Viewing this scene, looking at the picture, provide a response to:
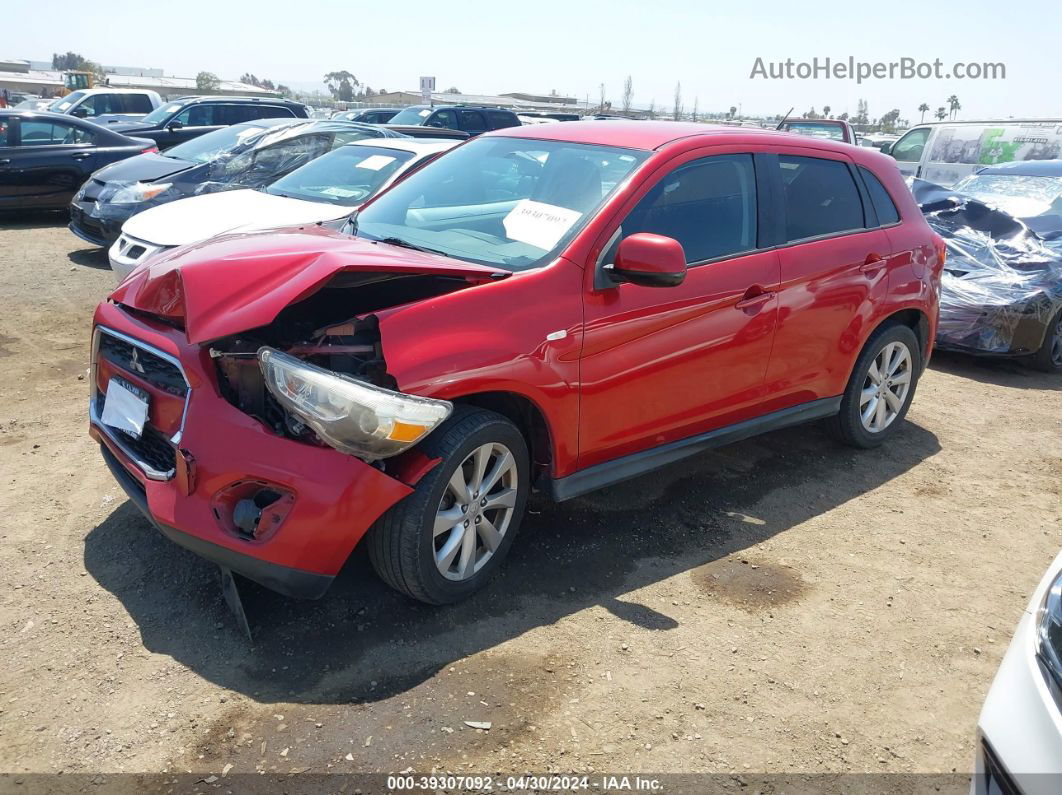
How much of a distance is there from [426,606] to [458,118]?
16.2 m

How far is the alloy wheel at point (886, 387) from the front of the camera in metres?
5.09

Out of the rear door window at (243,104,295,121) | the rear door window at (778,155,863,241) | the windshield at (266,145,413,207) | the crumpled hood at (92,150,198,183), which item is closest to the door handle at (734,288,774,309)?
the rear door window at (778,155,863,241)

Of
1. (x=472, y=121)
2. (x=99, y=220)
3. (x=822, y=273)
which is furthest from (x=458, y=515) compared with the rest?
(x=472, y=121)

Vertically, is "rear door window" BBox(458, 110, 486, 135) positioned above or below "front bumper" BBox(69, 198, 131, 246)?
above

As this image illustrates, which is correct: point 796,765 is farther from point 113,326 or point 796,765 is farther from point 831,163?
point 831,163

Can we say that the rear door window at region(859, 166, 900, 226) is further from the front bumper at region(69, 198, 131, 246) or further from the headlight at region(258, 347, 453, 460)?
the front bumper at region(69, 198, 131, 246)

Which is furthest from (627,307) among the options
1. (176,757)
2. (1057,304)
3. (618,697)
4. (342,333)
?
(1057,304)

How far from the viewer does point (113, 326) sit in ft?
11.1

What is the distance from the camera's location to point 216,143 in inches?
389

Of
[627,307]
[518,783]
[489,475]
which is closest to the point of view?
[518,783]

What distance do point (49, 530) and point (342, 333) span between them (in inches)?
69.8

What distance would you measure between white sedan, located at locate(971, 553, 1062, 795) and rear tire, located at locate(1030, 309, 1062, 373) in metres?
5.71

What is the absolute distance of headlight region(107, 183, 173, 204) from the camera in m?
8.61

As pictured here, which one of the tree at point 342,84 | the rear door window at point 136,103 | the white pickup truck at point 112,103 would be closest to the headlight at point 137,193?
the white pickup truck at point 112,103
